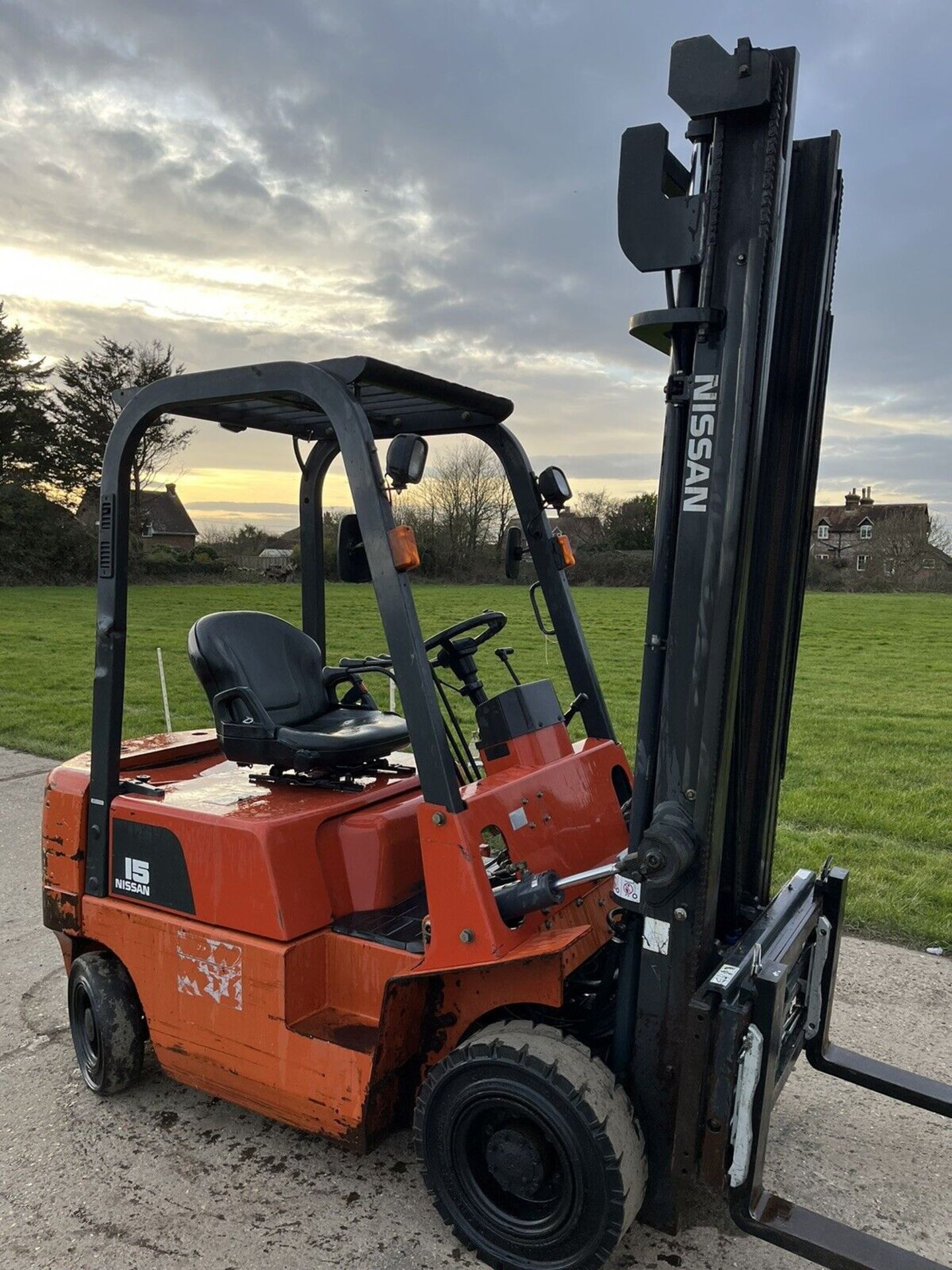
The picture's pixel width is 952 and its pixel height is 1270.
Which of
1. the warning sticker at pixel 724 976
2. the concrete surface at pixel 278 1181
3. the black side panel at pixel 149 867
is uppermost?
the warning sticker at pixel 724 976

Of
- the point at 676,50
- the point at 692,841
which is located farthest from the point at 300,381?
the point at 692,841

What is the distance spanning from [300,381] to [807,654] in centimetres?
1819

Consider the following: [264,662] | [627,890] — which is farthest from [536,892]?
[264,662]

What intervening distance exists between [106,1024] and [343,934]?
1110 mm

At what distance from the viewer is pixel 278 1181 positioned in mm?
3217

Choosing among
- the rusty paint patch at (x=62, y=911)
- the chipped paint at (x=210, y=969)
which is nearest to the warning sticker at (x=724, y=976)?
the chipped paint at (x=210, y=969)

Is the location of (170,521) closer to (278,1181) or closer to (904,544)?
(904,544)

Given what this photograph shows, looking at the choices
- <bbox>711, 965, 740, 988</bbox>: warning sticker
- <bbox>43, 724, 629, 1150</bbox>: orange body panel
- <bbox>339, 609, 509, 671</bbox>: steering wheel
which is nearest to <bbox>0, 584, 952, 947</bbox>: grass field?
<bbox>339, 609, 509, 671</bbox>: steering wheel

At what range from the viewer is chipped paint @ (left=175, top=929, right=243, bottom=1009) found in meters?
3.21

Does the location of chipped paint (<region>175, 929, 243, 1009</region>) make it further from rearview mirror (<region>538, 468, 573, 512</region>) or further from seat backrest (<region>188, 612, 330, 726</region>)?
rearview mirror (<region>538, 468, 573, 512</region>)

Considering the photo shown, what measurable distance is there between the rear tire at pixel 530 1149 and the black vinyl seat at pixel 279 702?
118 centimetres

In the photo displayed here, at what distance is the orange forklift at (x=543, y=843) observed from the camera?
254cm

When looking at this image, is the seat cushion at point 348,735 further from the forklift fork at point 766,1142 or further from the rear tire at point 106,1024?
the forklift fork at point 766,1142

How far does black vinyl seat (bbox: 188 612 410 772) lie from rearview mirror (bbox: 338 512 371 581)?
67 centimetres
